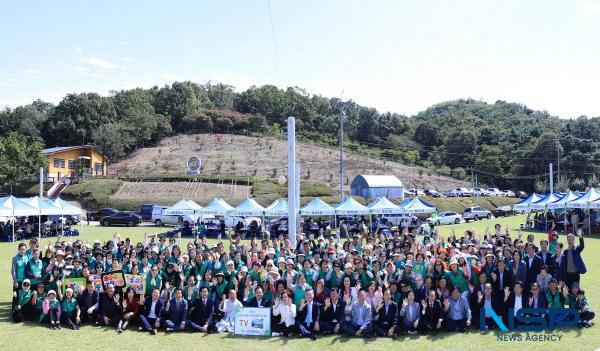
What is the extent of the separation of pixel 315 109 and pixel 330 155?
85.0ft

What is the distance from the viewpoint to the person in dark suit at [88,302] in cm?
1093

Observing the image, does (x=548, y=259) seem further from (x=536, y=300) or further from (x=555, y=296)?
(x=536, y=300)

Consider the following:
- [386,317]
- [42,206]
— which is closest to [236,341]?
[386,317]

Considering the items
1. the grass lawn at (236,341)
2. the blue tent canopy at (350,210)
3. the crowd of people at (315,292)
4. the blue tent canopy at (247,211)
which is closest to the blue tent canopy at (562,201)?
the blue tent canopy at (350,210)

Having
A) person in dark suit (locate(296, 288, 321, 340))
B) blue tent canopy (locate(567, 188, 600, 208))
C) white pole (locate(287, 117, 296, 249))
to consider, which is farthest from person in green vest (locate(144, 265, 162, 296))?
blue tent canopy (locate(567, 188, 600, 208))

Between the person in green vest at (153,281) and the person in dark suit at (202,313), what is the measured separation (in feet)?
3.60

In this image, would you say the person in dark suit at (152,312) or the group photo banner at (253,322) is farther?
the person in dark suit at (152,312)

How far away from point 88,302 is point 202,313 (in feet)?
8.12

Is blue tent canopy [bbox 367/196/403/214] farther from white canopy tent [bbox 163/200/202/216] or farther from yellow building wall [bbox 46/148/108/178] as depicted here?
yellow building wall [bbox 46/148/108/178]

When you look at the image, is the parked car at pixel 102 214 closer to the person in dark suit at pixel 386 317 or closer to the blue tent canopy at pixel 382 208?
the blue tent canopy at pixel 382 208

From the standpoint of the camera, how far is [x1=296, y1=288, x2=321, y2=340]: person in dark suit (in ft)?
33.0

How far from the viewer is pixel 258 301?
10.5 metres

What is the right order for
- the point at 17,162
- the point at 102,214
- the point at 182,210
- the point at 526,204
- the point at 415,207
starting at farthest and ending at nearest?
the point at 17,162, the point at 102,214, the point at 526,204, the point at 415,207, the point at 182,210

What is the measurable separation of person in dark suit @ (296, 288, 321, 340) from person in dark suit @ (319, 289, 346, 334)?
0.13 metres
